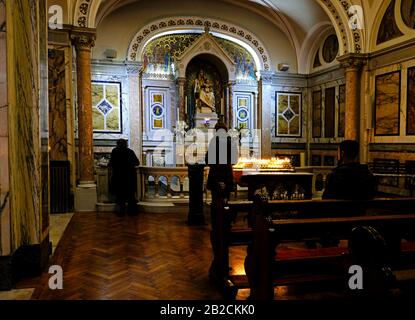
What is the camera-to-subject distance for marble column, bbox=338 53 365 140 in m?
9.86

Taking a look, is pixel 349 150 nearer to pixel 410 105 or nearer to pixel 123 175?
pixel 123 175

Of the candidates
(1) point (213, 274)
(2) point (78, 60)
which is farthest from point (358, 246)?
(2) point (78, 60)

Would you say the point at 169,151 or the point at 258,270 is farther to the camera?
the point at 169,151

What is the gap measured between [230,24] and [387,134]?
20.6 ft

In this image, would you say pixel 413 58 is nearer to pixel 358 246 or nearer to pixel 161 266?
pixel 161 266

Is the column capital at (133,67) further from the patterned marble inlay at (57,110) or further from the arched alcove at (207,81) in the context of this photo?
the patterned marble inlay at (57,110)

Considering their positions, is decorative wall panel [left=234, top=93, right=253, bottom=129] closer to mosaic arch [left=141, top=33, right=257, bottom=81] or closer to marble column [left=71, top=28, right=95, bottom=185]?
mosaic arch [left=141, top=33, right=257, bottom=81]

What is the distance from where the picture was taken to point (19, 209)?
3498 mm

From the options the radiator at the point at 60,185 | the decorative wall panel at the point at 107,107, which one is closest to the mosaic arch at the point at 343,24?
the decorative wall panel at the point at 107,107

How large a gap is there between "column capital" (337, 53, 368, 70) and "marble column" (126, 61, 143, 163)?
6.12m

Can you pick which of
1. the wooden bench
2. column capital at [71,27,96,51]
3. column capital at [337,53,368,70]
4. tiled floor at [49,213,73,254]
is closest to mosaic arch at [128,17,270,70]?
column capital at [337,53,368,70]

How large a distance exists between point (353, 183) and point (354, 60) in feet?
24.0

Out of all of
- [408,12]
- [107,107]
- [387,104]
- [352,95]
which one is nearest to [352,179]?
[387,104]

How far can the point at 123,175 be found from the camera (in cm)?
722
